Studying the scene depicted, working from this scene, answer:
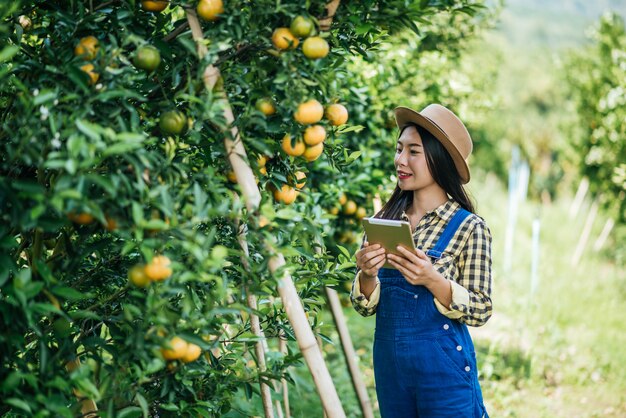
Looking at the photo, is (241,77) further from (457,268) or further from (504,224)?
(504,224)

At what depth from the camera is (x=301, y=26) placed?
1.65 meters

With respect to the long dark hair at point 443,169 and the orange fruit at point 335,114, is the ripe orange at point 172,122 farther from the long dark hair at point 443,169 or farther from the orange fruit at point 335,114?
the long dark hair at point 443,169

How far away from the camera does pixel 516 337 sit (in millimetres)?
5840

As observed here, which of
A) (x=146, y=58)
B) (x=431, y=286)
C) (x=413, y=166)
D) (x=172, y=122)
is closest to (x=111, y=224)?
(x=172, y=122)

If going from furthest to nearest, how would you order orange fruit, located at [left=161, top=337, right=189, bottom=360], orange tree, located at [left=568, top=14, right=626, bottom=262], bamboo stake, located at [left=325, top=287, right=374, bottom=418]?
orange tree, located at [left=568, top=14, right=626, bottom=262] → bamboo stake, located at [left=325, top=287, right=374, bottom=418] → orange fruit, located at [left=161, top=337, right=189, bottom=360]

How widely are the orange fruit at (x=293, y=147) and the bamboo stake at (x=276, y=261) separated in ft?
0.42

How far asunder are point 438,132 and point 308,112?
725 millimetres

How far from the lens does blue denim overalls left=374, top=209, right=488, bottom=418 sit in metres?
2.12

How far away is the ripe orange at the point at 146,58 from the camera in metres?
1.64

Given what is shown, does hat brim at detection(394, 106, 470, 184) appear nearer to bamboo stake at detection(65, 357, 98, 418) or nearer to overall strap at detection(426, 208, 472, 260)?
overall strap at detection(426, 208, 472, 260)

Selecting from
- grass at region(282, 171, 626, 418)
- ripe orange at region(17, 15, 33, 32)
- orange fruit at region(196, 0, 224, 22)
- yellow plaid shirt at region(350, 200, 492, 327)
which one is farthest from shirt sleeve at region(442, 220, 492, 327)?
ripe orange at region(17, 15, 33, 32)

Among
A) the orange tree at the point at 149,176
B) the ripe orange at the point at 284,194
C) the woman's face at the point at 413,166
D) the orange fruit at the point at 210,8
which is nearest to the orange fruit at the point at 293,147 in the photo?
the orange tree at the point at 149,176

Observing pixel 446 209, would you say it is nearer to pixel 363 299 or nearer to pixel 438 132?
pixel 438 132

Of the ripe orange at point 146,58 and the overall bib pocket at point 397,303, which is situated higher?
the ripe orange at point 146,58
